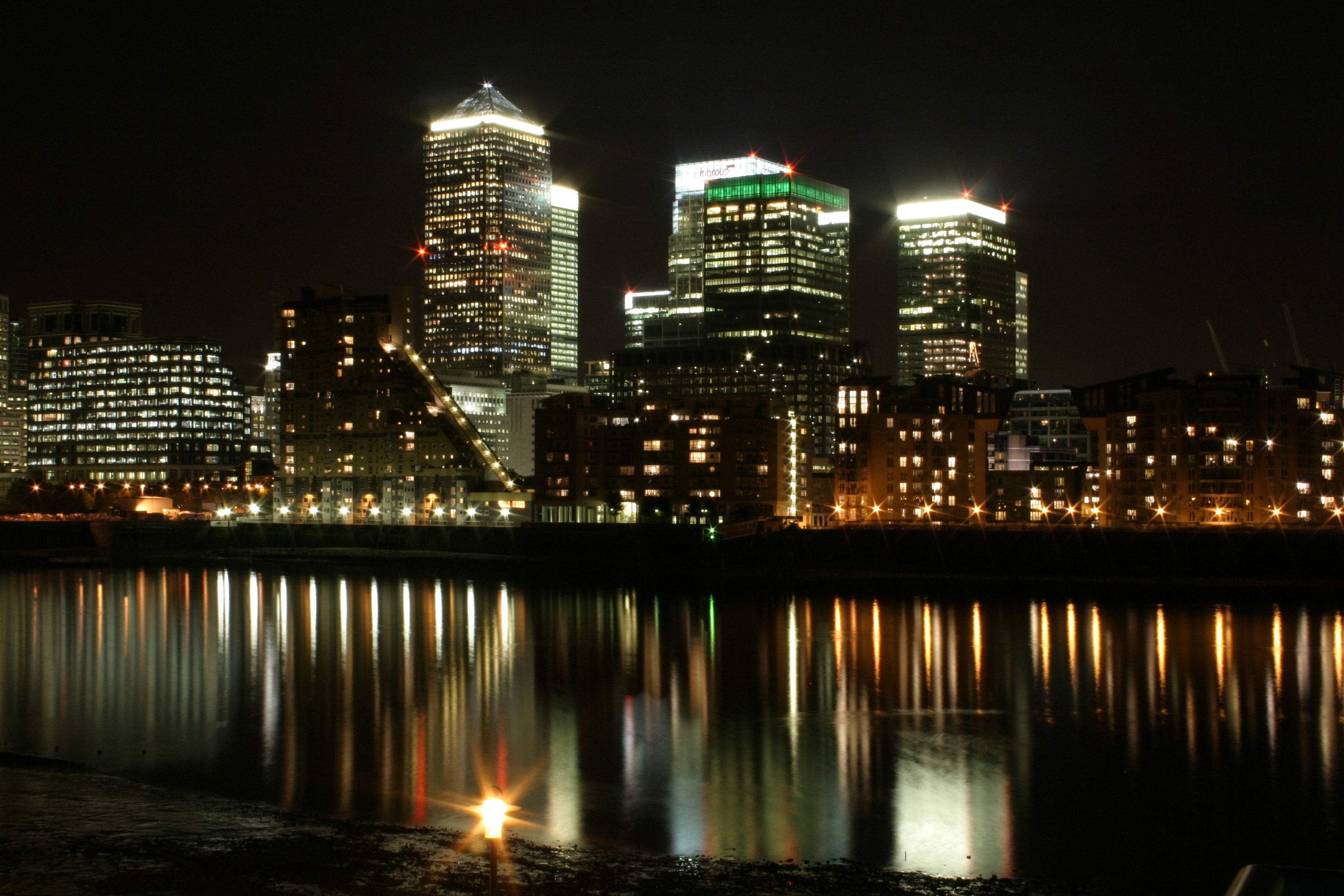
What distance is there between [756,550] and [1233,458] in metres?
35.2

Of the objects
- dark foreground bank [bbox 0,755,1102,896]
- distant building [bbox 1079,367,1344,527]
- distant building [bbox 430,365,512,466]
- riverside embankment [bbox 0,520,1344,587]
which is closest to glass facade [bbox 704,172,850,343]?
distant building [bbox 430,365,512,466]

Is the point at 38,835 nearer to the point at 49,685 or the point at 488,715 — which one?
the point at 488,715

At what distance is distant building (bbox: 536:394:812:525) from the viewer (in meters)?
90.7

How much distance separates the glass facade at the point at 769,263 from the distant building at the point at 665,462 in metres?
80.3

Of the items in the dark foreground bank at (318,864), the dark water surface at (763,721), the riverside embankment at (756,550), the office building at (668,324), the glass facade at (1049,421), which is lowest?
the dark water surface at (763,721)

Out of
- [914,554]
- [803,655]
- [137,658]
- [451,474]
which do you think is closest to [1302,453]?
[914,554]

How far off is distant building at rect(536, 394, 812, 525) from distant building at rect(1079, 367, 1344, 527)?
24.3m

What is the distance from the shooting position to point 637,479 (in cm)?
9381

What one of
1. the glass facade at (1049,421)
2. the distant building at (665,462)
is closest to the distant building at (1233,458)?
the distant building at (665,462)

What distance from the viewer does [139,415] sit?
168 metres

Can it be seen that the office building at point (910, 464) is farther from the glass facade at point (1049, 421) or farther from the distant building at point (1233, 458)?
the glass facade at point (1049, 421)

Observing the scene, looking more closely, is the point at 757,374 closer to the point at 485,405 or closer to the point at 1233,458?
the point at 485,405

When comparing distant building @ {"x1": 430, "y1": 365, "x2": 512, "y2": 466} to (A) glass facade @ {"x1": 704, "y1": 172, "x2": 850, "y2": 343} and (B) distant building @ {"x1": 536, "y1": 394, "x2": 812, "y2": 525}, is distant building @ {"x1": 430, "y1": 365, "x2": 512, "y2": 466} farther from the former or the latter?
(B) distant building @ {"x1": 536, "y1": 394, "x2": 812, "y2": 525}

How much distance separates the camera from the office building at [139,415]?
168 metres
